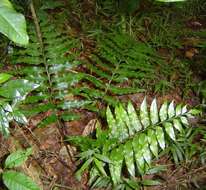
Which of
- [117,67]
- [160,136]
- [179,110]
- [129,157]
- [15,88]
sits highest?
[15,88]

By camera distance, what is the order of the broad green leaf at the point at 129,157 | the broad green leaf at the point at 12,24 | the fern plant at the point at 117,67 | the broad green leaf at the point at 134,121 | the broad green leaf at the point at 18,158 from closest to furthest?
the broad green leaf at the point at 12,24
the broad green leaf at the point at 18,158
the broad green leaf at the point at 129,157
the broad green leaf at the point at 134,121
the fern plant at the point at 117,67

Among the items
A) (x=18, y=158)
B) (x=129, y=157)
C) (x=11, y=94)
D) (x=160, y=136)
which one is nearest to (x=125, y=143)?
(x=129, y=157)

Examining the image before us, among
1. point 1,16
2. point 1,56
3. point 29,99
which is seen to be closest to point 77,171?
point 29,99

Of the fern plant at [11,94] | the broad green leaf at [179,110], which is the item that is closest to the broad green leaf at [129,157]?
the broad green leaf at [179,110]

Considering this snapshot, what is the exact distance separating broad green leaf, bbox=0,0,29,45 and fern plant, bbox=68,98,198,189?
113cm

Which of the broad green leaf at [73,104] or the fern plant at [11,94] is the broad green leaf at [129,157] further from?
the fern plant at [11,94]

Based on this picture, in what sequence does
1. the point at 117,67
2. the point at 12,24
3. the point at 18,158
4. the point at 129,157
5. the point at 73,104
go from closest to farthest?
the point at 12,24
the point at 18,158
the point at 129,157
the point at 73,104
the point at 117,67

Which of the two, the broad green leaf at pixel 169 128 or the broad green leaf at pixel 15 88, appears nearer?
the broad green leaf at pixel 15 88

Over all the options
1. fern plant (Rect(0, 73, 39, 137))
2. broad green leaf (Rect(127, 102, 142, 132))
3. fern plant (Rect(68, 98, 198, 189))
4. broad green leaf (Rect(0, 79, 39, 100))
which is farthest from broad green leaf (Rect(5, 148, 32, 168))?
broad green leaf (Rect(127, 102, 142, 132))

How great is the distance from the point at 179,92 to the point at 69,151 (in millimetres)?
1089

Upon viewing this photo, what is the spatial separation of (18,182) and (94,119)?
97 centimetres

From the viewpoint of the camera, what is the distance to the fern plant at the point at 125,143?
2189 millimetres

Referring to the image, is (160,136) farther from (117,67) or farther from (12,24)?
(12,24)

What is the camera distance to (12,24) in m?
1.14
